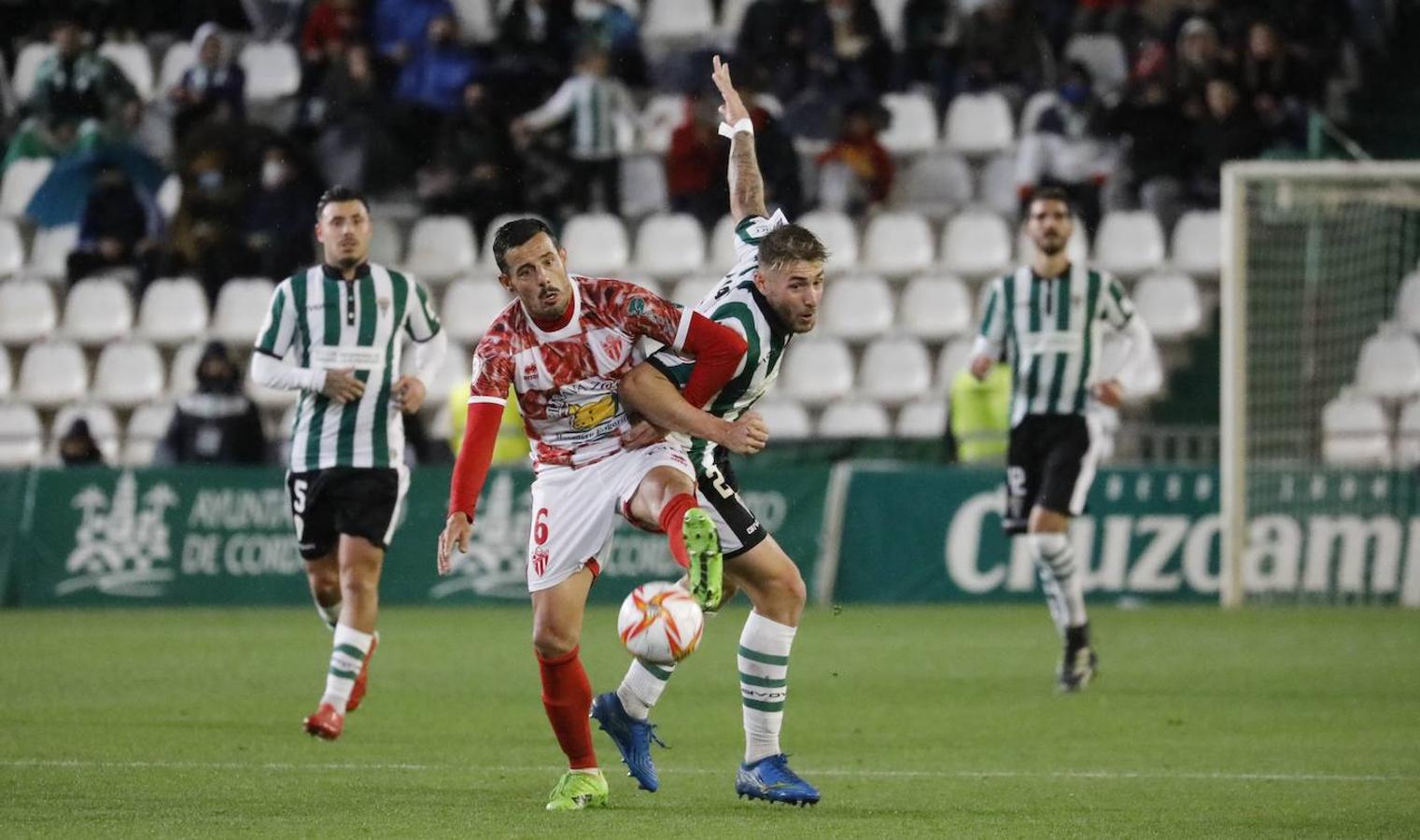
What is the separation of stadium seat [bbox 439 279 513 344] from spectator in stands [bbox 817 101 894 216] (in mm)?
3100

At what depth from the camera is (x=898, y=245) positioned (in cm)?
2081

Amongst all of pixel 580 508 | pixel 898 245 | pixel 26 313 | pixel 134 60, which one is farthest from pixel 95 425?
pixel 580 508

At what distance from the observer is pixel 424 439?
63.0 ft

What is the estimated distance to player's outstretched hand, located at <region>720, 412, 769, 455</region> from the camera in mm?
6898

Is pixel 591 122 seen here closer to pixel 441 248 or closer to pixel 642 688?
pixel 441 248

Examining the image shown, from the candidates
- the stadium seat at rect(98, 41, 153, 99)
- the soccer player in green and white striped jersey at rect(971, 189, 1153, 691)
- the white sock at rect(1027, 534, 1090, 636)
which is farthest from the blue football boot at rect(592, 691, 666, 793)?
the stadium seat at rect(98, 41, 153, 99)

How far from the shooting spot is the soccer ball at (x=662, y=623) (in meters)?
6.85

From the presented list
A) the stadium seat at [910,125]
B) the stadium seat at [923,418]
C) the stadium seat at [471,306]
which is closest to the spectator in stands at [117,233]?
the stadium seat at [471,306]

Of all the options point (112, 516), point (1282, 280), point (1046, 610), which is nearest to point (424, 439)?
point (112, 516)

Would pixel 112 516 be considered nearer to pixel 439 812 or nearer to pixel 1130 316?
pixel 1130 316

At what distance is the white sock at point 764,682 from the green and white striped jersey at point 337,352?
3.01 metres

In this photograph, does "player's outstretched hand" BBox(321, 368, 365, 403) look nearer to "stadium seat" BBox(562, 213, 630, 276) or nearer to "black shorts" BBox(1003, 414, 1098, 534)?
"black shorts" BBox(1003, 414, 1098, 534)

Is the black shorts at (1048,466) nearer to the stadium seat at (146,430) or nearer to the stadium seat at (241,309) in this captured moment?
the stadium seat at (146,430)

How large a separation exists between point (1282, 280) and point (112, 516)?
9354 mm
